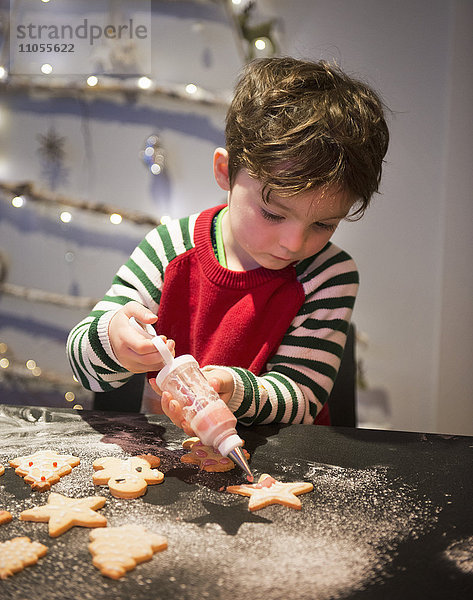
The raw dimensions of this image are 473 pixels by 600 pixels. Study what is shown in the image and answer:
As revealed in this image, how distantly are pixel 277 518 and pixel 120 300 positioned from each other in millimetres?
619

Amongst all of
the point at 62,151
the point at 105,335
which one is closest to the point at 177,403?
the point at 105,335

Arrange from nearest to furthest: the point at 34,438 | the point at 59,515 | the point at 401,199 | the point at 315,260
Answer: the point at 59,515 < the point at 34,438 < the point at 315,260 < the point at 401,199

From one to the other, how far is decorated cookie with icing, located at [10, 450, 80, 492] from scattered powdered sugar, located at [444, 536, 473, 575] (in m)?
0.44

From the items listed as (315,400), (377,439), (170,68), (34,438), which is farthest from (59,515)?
(170,68)

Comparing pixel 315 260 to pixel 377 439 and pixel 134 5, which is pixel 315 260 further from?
pixel 134 5

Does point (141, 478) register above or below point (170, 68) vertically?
below

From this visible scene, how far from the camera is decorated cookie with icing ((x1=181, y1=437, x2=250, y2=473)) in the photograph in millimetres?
733

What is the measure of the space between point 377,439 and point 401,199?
167cm

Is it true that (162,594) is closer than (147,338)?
Yes

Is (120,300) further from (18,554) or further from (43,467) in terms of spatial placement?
(18,554)

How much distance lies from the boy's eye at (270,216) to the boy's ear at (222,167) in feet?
0.47

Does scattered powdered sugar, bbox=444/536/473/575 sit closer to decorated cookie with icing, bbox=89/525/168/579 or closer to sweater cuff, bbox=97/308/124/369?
decorated cookie with icing, bbox=89/525/168/579

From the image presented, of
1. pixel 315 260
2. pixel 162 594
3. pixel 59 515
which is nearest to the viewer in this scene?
pixel 162 594

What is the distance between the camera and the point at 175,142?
2.48 metres
